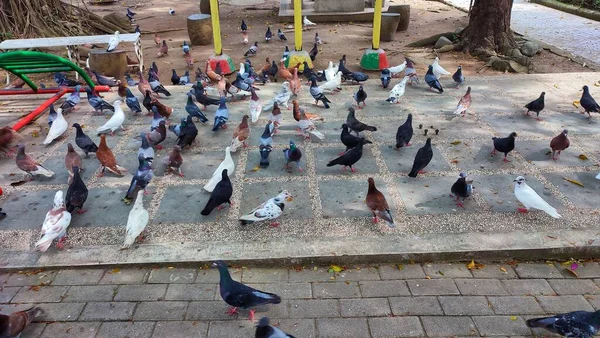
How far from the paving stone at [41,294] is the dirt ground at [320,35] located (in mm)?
7647

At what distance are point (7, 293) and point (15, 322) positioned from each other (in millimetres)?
707

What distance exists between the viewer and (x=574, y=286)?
3525 millimetres

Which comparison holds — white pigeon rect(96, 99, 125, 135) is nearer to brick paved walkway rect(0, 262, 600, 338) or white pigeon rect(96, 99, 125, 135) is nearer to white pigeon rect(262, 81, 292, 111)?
white pigeon rect(262, 81, 292, 111)

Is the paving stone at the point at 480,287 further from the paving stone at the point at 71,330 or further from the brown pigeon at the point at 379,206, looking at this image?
the paving stone at the point at 71,330

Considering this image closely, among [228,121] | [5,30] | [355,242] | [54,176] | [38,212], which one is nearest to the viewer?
[355,242]

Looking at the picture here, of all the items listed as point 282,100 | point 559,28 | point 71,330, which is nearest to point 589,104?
point 282,100

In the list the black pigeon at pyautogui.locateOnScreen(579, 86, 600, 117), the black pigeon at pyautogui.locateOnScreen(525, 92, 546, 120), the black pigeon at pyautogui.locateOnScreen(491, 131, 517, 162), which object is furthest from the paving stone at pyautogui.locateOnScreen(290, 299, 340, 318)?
the black pigeon at pyautogui.locateOnScreen(579, 86, 600, 117)

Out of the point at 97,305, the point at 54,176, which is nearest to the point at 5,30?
the point at 54,176

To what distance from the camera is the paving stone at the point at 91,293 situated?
3.48m

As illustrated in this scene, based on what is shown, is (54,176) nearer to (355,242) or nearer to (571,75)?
(355,242)

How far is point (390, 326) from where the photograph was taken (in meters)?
3.18

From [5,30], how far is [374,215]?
39.9ft

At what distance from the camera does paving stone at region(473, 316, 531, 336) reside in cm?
310

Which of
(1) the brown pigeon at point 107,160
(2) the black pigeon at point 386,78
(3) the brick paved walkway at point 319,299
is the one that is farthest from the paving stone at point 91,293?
(2) the black pigeon at point 386,78
